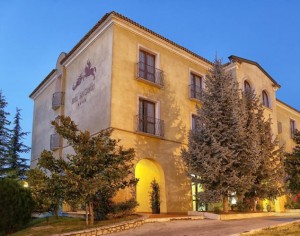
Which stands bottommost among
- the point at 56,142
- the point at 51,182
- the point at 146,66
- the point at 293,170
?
the point at 51,182

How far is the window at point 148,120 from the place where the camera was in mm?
19766

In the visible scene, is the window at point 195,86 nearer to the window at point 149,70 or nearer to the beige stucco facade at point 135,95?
A: the beige stucco facade at point 135,95

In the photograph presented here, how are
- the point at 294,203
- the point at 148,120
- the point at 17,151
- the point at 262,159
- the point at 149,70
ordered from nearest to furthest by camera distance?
the point at 148,120 < the point at 262,159 < the point at 149,70 < the point at 294,203 < the point at 17,151

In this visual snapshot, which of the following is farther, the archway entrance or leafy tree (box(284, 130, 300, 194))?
leafy tree (box(284, 130, 300, 194))

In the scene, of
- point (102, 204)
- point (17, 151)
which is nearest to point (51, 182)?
point (102, 204)

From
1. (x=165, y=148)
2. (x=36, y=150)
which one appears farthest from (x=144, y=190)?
(x=36, y=150)

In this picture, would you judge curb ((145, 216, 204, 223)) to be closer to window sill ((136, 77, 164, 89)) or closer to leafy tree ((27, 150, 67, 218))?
leafy tree ((27, 150, 67, 218))

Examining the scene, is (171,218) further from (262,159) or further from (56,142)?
(56,142)

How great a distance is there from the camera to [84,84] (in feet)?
70.1

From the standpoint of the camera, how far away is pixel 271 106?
95.4 feet

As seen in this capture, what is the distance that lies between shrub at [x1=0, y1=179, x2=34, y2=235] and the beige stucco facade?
178 inches

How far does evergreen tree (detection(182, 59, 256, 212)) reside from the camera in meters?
17.3

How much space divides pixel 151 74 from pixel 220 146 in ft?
20.9

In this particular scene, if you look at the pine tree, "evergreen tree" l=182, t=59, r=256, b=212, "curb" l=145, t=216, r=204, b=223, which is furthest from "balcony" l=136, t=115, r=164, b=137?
the pine tree
